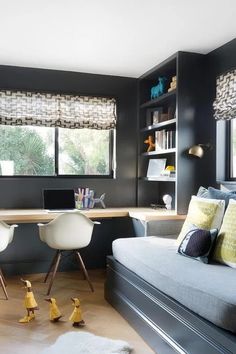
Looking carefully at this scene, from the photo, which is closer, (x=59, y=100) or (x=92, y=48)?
(x=92, y=48)

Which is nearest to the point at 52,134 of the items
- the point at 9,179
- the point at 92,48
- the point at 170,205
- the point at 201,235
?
the point at 9,179

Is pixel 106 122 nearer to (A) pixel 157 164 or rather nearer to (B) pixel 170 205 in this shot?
(A) pixel 157 164

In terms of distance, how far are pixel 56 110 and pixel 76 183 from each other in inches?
36.1

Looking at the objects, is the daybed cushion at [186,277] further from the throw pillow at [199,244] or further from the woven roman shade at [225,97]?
the woven roman shade at [225,97]

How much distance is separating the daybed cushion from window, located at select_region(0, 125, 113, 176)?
163cm

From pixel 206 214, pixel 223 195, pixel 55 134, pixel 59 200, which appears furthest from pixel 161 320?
pixel 55 134

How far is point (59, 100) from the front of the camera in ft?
14.2

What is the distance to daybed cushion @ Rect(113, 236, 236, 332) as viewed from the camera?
5.89ft

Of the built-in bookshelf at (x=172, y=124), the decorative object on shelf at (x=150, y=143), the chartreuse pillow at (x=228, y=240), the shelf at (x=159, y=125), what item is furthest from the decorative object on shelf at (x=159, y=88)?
the chartreuse pillow at (x=228, y=240)

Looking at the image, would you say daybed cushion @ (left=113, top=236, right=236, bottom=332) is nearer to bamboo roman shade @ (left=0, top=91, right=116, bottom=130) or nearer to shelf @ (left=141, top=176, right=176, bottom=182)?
shelf @ (left=141, top=176, right=176, bottom=182)

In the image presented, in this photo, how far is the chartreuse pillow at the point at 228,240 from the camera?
2350 millimetres

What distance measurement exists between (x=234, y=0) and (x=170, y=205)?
2299 millimetres

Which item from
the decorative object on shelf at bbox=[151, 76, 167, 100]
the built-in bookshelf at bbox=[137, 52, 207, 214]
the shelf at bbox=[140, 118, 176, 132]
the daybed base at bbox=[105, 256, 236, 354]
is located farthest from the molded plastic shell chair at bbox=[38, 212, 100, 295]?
the decorative object on shelf at bbox=[151, 76, 167, 100]

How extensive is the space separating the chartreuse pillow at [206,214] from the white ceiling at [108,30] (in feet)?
4.83
